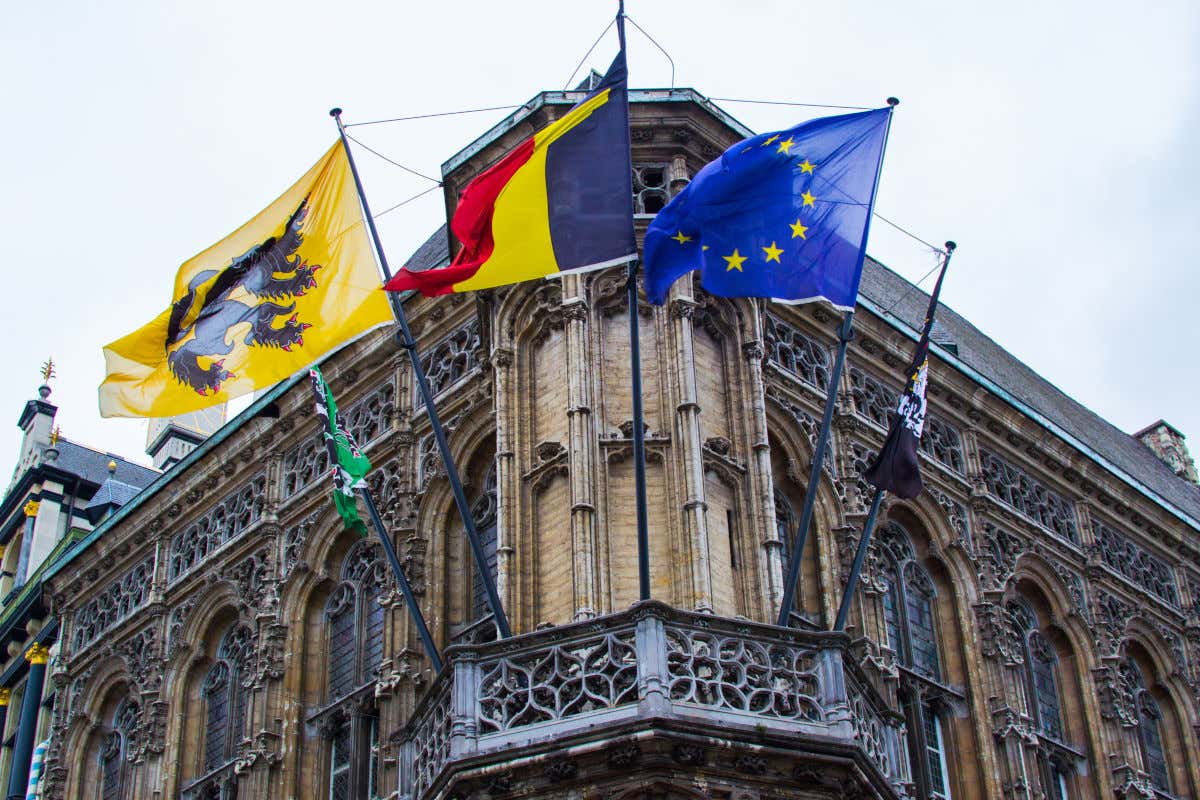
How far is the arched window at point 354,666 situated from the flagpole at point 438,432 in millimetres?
2395

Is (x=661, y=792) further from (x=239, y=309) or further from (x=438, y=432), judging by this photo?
(x=239, y=309)

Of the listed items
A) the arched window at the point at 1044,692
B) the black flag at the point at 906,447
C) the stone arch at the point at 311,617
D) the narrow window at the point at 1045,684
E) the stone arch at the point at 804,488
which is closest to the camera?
the black flag at the point at 906,447

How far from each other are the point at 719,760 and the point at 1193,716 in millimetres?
16367

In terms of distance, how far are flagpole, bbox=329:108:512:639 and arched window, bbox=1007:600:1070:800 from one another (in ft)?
28.6

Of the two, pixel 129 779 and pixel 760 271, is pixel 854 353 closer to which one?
pixel 760 271

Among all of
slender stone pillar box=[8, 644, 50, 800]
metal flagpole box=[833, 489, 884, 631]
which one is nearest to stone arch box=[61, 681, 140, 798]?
slender stone pillar box=[8, 644, 50, 800]

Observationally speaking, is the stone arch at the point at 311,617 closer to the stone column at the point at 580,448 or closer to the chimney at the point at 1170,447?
the stone column at the point at 580,448

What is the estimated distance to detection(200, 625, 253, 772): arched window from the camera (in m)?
30.5

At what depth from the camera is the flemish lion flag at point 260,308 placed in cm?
2581

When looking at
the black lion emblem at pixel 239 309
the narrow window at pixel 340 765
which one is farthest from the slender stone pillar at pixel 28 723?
the black lion emblem at pixel 239 309

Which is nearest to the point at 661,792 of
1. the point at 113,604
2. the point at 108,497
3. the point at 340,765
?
the point at 340,765

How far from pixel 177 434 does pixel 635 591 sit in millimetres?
31427

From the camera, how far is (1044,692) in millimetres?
30812

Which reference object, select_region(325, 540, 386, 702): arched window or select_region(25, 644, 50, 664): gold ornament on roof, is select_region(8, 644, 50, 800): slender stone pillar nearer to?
select_region(25, 644, 50, 664): gold ornament on roof
